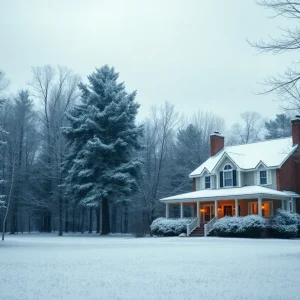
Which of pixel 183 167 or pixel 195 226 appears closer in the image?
pixel 195 226

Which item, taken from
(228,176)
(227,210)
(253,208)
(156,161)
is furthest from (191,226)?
(156,161)

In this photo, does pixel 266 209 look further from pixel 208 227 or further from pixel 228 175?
pixel 208 227

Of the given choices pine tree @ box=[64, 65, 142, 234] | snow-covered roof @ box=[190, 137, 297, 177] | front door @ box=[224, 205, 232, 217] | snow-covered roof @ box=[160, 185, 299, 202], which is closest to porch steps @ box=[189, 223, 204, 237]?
snow-covered roof @ box=[160, 185, 299, 202]

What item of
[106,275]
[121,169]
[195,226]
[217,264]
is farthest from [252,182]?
[106,275]

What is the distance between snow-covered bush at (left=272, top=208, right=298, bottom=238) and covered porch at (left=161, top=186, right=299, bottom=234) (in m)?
1.31

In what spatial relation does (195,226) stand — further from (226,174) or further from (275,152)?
(275,152)

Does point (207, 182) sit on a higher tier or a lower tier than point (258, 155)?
lower

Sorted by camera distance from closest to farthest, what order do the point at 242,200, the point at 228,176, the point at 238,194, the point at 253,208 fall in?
1. the point at 238,194
2. the point at 253,208
3. the point at 242,200
4. the point at 228,176

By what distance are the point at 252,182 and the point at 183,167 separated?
1378 cm

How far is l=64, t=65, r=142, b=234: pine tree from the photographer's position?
39.3 m

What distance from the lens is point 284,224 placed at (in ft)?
108

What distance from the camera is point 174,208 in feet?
172

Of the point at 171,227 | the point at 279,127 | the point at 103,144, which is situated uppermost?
the point at 279,127

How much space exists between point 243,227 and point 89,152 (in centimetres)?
1523
